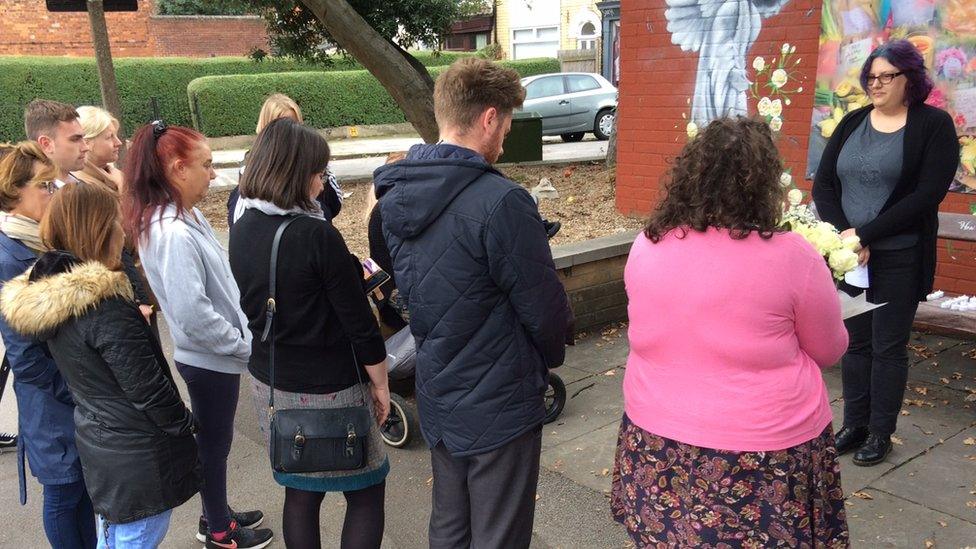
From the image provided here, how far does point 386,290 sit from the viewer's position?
414cm

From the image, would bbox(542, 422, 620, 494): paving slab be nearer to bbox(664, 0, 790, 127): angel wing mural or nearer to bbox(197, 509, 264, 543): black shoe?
bbox(197, 509, 264, 543): black shoe

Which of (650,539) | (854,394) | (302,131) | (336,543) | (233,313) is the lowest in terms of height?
(336,543)

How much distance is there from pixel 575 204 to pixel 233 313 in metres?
6.08

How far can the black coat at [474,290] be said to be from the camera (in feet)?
6.92

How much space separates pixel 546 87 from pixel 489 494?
60.0 ft

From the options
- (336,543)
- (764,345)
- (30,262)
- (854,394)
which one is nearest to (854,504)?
(854,394)

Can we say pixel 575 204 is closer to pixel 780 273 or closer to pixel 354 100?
pixel 780 273

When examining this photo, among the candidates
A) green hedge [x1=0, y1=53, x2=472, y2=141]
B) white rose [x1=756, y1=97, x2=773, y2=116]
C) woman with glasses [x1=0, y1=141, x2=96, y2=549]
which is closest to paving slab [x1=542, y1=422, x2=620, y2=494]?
woman with glasses [x1=0, y1=141, x2=96, y2=549]

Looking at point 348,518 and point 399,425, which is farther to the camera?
point 399,425

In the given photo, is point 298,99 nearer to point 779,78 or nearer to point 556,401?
point 779,78

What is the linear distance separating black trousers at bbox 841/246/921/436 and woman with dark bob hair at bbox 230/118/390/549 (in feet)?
7.95

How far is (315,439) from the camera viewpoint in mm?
2438

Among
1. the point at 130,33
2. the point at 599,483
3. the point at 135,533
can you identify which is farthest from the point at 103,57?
the point at 130,33

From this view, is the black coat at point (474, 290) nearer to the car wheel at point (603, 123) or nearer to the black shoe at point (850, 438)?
the black shoe at point (850, 438)
